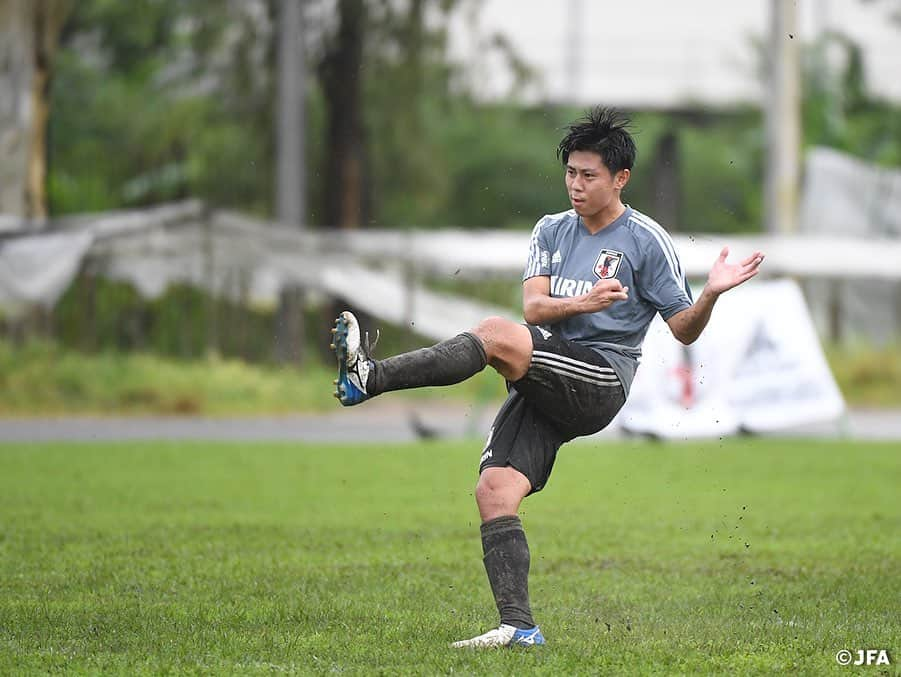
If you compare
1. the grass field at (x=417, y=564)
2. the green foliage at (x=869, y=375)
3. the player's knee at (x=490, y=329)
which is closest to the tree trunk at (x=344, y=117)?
the green foliage at (x=869, y=375)

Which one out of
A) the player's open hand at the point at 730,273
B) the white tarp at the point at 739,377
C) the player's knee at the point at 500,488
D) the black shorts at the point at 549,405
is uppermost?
the player's open hand at the point at 730,273

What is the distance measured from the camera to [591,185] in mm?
6457

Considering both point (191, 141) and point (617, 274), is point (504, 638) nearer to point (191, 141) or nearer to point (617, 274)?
point (617, 274)

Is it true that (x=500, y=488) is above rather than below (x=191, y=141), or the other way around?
below

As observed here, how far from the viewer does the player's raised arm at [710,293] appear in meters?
6.38

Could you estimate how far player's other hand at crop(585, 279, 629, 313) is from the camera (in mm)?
6180

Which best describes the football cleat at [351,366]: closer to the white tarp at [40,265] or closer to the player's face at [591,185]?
the player's face at [591,185]

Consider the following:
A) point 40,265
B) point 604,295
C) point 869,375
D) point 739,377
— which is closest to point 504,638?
point 604,295

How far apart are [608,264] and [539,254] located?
0.99 feet

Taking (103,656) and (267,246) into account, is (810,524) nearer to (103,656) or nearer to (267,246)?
(103,656)

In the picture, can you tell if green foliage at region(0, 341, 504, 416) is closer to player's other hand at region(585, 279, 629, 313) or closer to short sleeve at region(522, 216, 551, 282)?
short sleeve at region(522, 216, 551, 282)

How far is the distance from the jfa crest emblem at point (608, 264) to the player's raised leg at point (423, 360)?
1.47 feet

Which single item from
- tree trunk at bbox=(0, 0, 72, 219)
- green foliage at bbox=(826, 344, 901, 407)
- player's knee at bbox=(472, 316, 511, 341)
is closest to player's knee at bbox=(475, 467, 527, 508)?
player's knee at bbox=(472, 316, 511, 341)

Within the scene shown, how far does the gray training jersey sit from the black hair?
22 cm
